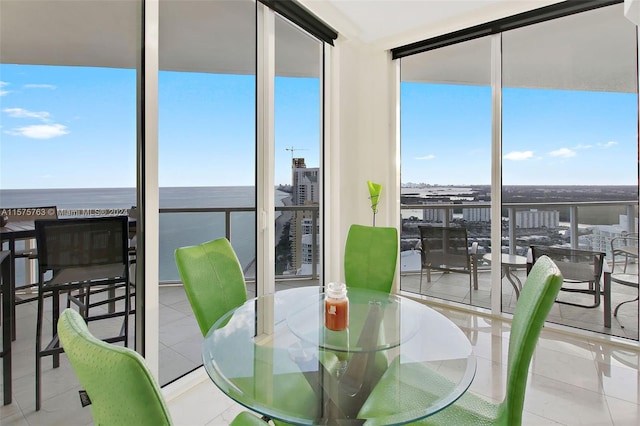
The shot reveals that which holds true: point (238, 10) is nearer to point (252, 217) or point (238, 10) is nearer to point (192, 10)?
point (192, 10)

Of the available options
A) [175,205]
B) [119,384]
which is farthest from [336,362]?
[175,205]

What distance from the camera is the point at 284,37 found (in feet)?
10.4

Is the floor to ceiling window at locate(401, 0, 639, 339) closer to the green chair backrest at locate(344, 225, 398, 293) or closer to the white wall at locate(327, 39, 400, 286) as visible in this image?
the white wall at locate(327, 39, 400, 286)

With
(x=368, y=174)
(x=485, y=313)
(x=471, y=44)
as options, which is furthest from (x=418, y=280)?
(x=471, y=44)

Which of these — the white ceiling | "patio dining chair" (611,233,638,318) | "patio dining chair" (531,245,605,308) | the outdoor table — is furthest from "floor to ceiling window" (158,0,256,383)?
"patio dining chair" (611,233,638,318)

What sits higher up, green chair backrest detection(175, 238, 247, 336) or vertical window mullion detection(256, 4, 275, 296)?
vertical window mullion detection(256, 4, 275, 296)

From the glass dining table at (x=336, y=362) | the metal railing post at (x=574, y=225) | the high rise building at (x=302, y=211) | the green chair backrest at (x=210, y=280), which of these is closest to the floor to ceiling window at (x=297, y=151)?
the high rise building at (x=302, y=211)

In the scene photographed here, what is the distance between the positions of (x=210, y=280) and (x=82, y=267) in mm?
627

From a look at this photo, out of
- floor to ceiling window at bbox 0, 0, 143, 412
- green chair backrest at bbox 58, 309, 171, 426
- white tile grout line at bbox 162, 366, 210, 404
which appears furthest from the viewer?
white tile grout line at bbox 162, 366, 210, 404

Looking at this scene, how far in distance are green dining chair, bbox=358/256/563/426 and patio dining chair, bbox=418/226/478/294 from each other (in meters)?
2.49

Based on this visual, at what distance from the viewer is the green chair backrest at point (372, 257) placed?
2.61 metres

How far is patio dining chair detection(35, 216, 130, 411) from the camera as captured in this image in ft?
5.09

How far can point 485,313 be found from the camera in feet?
11.8

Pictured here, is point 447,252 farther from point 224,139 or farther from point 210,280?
point 210,280
